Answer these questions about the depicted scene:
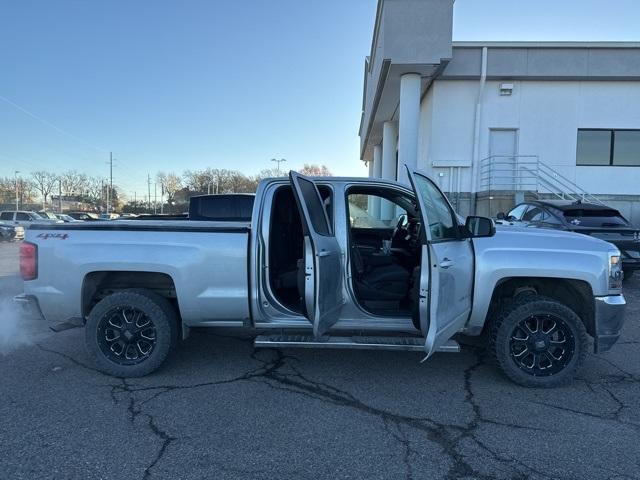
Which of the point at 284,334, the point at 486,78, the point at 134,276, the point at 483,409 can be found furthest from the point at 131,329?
the point at 486,78

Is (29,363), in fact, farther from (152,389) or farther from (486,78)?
(486,78)

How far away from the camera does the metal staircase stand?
1579 centimetres

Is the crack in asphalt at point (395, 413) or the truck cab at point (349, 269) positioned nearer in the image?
the crack in asphalt at point (395, 413)

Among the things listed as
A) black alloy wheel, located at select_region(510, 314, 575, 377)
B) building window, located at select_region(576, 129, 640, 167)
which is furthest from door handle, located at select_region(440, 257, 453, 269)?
building window, located at select_region(576, 129, 640, 167)

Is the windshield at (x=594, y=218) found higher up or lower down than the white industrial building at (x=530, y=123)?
lower down

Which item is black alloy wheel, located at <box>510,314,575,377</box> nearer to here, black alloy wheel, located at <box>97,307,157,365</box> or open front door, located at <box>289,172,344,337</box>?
open front door, located at <box>289,172,344,337</box>

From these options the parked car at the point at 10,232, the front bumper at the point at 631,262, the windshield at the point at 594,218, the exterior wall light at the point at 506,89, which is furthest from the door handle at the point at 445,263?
the parked car at the point at 10,232

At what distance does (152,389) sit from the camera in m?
4.02

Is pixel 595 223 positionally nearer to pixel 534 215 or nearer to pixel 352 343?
pixel 534 215

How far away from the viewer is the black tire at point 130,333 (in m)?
4.20

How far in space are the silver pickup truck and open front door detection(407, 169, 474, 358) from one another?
0.02 meters

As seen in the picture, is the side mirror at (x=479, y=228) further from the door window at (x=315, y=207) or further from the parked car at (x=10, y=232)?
the parked car at (x=10, y=232)

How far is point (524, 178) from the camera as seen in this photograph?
1600 cm

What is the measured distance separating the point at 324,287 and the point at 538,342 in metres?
2.01
